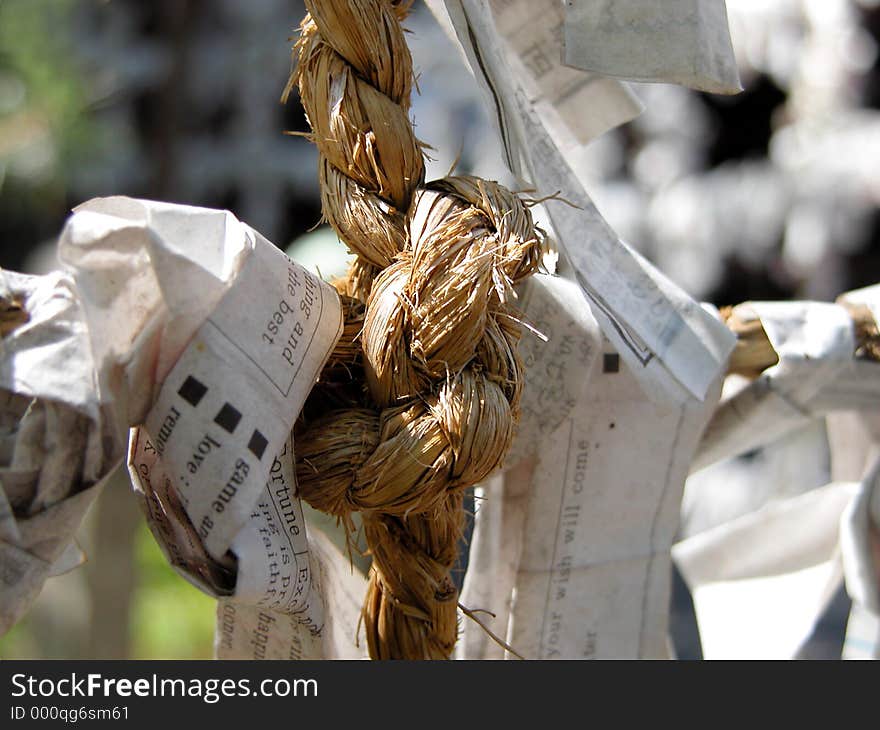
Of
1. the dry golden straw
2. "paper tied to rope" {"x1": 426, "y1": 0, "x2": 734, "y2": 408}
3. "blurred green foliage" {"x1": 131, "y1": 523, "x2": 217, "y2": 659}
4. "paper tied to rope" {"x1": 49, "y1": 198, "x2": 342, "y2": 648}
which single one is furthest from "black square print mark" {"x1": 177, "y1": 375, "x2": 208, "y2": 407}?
"blurred green foliage" {"x1": 131, "y1": 523, "x2": 217, "y2": 659}

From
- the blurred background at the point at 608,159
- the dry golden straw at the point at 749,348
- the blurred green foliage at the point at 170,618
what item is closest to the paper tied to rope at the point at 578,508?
the dry golden straw at the point at 749,348

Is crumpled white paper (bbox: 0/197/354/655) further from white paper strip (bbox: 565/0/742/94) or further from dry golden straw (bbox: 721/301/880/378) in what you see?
dry golden straw (bbox: 721/301/880/378)

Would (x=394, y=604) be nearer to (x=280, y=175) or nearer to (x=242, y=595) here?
(x=242, y=595)

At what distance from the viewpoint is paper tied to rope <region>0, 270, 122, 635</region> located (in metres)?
0.43

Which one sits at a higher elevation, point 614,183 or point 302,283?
point 302,283

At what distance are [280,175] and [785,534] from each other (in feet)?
10.9

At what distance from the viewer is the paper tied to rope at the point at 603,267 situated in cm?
55

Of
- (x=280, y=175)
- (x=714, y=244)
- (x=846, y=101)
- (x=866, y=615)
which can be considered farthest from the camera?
(x=280, y=175)

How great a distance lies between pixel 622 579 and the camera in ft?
2.36

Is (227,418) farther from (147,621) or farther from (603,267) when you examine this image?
(147,621)

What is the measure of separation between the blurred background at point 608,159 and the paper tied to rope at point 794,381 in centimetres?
97

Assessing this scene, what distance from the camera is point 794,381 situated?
75 cm

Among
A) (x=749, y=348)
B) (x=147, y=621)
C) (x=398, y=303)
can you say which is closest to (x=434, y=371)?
(x=398, y=303)

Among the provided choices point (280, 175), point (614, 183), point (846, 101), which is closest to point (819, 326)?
point (846, 101)
